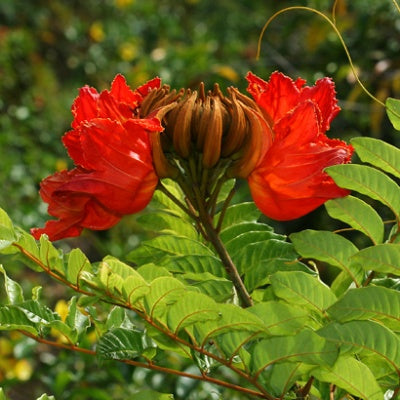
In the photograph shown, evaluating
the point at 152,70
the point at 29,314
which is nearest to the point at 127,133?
the point at 29,314

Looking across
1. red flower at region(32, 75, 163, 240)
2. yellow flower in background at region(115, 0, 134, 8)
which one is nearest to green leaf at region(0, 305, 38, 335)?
red flower at region(32, 75, 163, 240)

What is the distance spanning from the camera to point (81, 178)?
843 millimetres

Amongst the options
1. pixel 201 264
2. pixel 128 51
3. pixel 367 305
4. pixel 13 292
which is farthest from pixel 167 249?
pixel 128 51

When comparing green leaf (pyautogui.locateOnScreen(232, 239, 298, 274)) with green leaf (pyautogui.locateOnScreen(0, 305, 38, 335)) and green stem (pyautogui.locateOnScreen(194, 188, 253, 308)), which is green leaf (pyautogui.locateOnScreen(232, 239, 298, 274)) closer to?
green stem (pyautogui.locateOnScreen(194, 188, 253, 308))

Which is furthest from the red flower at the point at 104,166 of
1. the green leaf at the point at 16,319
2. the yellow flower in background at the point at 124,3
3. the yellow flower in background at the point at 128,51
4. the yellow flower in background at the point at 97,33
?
the yellow flower in background at the point at 124,3

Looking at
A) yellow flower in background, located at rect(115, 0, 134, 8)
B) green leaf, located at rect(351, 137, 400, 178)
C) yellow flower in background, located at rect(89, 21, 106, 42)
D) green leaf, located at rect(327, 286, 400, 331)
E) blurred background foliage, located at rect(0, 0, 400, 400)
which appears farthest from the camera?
yellow flower in background, located at rect(115, 0, 134, 8)

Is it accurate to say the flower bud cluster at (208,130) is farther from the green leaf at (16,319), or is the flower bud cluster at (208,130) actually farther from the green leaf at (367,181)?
the green leaf at (16,319)

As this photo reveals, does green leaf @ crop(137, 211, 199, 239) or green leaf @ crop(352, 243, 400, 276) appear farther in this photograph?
green leaf @ crop(137, 211, 199, 239)

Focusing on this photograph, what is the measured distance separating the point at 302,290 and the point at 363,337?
0.24 feet

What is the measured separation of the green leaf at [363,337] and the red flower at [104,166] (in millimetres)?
244

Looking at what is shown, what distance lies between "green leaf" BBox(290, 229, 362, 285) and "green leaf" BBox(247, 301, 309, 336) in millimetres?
70

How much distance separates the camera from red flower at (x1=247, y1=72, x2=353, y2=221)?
85 centimetres

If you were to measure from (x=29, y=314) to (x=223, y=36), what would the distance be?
132 inches

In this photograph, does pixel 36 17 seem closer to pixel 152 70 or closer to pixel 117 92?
pixel 152 70
